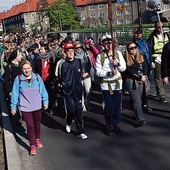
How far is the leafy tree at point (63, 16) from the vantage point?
8612cm

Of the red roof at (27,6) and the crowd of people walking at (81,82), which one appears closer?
the crowd of people walking at (81,82)

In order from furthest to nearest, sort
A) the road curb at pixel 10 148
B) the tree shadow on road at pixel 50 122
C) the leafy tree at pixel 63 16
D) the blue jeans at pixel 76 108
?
the leafy tree at pixel 63 16 < the tree shadow on road at pixel 50 122 < the blue jeans at pixel 76 108 < the road curb at pixel 10 148

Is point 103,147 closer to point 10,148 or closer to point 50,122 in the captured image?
point 10,148

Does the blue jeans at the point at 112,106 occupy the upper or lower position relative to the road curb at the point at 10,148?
upper

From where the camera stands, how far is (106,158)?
5.15m

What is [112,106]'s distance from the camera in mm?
5938

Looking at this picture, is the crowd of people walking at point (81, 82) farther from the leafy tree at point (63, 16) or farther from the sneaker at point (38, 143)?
the leafy tree at point (63, 16)

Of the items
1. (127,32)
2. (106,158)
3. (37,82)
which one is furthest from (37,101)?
(127,32)

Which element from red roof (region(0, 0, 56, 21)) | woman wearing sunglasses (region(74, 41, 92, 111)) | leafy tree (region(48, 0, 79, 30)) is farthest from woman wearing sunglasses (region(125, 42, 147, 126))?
red roof (region(0, 0, 56, 21))

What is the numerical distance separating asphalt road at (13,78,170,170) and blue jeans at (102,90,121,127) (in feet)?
1.03

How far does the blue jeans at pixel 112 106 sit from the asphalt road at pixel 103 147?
0.31 m

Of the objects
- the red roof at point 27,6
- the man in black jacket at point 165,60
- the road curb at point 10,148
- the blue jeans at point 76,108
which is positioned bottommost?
the road curb at point 10,148

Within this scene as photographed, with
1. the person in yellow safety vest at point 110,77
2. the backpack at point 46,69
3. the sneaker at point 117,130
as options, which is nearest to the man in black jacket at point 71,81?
the person in yellow safety vest at point 110,77

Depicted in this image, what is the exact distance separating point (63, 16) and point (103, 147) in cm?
8491
